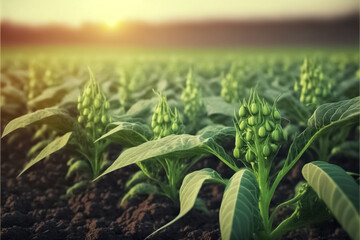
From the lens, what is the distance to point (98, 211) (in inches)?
80.5

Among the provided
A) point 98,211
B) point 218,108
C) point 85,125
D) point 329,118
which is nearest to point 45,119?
point 85,125

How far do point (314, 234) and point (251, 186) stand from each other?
749 millimetres

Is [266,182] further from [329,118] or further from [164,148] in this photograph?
[164,148]

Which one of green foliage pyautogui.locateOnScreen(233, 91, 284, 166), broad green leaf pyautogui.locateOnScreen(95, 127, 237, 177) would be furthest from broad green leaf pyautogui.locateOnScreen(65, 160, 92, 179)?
green foliage pyautogui.locateOnScreen(233, 91, 284, 166)

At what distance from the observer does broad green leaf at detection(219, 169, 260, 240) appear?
1.12 m

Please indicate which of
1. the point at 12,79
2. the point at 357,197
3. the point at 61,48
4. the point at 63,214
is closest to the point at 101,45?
the point at 61,48

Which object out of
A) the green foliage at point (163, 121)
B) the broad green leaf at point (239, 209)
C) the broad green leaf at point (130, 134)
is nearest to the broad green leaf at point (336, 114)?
the broad green leaf at point (239, 209)

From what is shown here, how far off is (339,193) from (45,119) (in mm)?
1542

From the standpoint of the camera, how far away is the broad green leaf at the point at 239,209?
112cm

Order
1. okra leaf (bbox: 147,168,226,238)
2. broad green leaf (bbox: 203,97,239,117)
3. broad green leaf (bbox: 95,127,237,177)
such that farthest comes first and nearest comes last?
broad green leaf (bbox: 203,97,239,117) → broad green leaf (bbox: 95,127,237,177) → okra leaf (bbox: 147,168,226,238)

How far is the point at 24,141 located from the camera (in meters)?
3.19

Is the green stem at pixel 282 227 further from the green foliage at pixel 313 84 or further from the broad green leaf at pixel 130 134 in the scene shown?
the green foliage at pixel 313 84

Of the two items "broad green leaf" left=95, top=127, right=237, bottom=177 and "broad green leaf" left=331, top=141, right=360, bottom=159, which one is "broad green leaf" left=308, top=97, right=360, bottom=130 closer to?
"broad green leaf" left=95, top=127, right=237, bottom=177

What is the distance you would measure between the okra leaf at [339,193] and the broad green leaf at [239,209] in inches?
8.6
